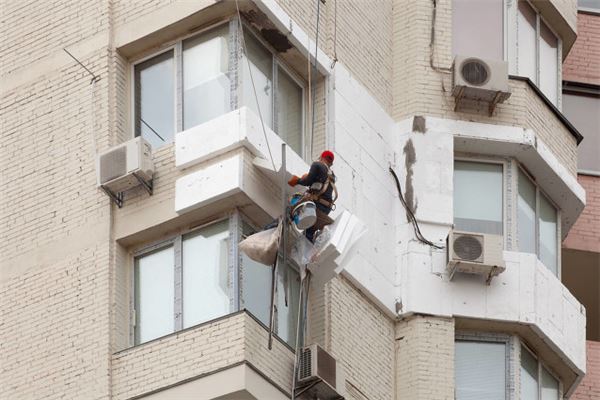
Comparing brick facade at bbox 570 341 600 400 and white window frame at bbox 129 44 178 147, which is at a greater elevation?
white window frame at bbox 129 44 178 147

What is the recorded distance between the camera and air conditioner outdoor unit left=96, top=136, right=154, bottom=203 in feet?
106

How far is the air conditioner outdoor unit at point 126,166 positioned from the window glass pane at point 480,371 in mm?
5449

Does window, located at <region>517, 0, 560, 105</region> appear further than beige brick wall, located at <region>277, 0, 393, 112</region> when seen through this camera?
Yes

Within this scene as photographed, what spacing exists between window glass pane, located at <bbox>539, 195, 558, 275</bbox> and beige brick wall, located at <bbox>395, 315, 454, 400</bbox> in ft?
8.70

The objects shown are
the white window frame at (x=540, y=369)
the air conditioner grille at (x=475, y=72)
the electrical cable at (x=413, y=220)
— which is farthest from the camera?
the air conditioner grille at (x=475, y=72)

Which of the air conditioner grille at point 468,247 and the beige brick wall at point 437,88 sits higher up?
the beige brick wall at point 437,88

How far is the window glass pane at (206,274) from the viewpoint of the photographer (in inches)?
1243

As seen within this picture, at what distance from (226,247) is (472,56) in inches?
264

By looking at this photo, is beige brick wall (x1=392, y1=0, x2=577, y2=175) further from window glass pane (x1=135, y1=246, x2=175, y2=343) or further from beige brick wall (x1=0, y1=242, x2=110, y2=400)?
beige brick wall (x1=0, y1=242, x2=110, y2=400)

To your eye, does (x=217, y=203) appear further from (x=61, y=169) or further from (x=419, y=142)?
(x=419, y=142)

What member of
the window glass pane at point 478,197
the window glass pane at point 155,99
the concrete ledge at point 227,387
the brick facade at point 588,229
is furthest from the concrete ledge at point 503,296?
the concrete ledge at point 227,387

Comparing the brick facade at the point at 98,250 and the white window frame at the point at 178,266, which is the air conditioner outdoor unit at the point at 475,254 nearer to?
the brick facade at the point at 98,250

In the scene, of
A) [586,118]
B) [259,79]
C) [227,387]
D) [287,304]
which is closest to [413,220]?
[259,79]

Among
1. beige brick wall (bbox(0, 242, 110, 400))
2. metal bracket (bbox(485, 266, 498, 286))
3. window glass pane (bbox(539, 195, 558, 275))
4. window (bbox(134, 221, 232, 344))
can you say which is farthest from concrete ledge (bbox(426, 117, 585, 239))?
beige brick wall (bbox(0, 242, 110, 400))
